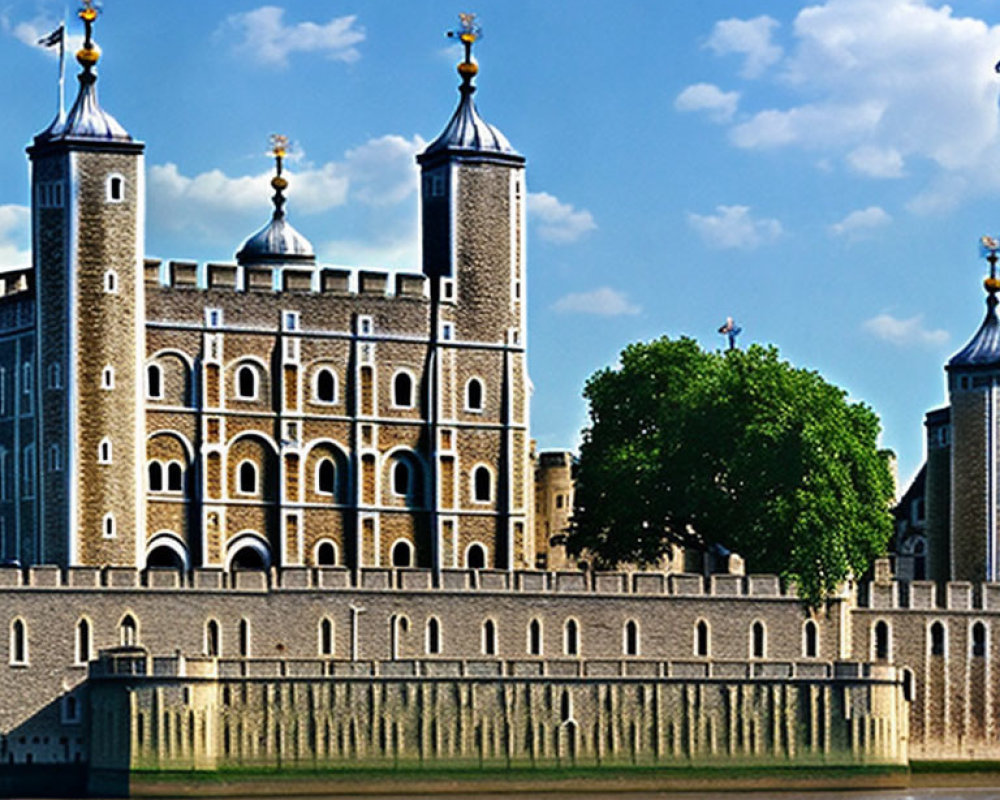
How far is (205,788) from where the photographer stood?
352 ft

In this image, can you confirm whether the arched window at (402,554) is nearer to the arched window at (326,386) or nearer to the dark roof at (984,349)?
the arched window at (326,386)

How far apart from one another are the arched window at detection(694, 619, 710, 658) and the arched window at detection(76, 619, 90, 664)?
1939 centimetres

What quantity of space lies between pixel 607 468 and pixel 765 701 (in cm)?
1389

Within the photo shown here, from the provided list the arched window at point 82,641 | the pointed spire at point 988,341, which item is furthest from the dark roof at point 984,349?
the arched window at point 82,641

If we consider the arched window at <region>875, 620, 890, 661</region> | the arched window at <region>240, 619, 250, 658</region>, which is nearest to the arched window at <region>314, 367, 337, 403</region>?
the arched window at <region>240, 619, 250, 658</region>

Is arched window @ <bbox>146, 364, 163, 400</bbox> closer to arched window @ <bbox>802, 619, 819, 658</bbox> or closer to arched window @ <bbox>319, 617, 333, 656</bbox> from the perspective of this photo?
arched window @ <bbox>319, 617, 333, 656</bbox>

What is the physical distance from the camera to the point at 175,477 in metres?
122

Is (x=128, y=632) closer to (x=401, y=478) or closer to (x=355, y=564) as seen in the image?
(x=355, y=564)

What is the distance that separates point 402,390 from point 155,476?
951 cm

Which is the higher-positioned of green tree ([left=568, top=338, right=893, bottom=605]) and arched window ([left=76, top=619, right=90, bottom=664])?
green tree ([left=568, top=338, right=893, bottom=605])

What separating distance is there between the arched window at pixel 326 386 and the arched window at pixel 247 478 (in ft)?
10.6

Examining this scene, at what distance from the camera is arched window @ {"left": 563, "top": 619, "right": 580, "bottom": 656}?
379 feet

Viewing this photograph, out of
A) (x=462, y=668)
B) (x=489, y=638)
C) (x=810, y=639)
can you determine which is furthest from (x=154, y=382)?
(x=810, y=639)

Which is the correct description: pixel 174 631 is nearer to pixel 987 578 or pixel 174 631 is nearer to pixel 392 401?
pixel 392 401
